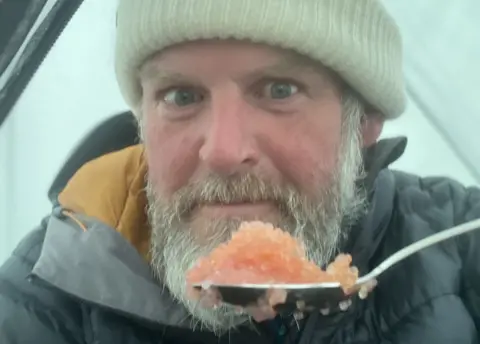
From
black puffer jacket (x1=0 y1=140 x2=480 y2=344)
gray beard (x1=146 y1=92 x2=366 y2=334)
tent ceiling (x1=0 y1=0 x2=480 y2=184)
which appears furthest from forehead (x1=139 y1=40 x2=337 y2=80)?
tent ceiling (x1=0 y1=0 x2=480 y2=184)

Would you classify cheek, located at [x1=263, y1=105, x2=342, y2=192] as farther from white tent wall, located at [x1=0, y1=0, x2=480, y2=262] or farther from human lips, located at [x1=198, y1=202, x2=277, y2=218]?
white tent wall, located at [x1=0, y1=0, x2=480, y2=262]

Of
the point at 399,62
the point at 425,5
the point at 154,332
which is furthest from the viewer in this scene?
the point at 425,5

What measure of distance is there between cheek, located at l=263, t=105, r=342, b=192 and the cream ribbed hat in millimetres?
62

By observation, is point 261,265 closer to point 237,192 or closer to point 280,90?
point 237,192

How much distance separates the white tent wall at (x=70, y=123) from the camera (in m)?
1.49

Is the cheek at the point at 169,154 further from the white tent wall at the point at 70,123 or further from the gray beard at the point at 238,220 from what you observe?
the white tent wall at the point at 70,123

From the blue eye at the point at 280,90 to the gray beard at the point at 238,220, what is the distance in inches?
3.4

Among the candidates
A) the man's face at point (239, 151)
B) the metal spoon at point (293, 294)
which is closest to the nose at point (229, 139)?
the man's face at point (239, 151)

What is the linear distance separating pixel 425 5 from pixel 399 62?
10.1 inches

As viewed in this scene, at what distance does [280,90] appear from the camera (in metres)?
1.08

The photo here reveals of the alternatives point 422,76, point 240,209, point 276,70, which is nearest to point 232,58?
point 276,70

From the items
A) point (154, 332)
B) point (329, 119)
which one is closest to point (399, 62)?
point (329, 119)

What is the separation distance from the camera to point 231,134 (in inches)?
39.6

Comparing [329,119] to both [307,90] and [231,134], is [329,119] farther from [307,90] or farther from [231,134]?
[231,134]
